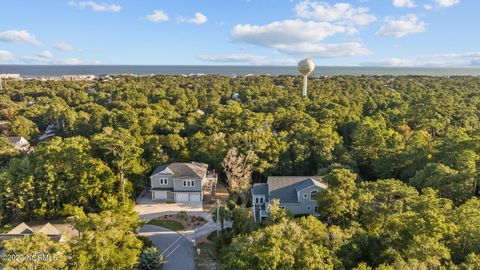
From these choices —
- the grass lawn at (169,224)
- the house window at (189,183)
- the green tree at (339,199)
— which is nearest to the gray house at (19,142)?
the house window at (189,183)

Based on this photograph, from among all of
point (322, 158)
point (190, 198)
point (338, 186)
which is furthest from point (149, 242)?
point (322, 158)

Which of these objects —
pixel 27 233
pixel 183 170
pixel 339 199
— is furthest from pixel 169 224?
pixel 339 199

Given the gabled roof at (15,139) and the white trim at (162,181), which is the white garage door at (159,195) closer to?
the white trim at (162,181)

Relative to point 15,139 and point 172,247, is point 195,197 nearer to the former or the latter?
point 172,247

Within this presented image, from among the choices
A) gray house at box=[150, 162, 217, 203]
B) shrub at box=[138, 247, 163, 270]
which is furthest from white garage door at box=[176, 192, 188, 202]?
shrub at box=[138, 247, 163, 270]

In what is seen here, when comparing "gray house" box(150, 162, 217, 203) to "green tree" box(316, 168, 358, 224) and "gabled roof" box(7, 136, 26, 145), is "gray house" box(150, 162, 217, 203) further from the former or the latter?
"gabled roof" box(7, 136, 26, 145)

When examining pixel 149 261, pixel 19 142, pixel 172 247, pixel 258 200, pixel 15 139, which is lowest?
pixel 172 247
